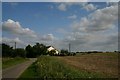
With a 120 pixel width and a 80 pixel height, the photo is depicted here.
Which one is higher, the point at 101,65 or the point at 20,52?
the point at 20,52

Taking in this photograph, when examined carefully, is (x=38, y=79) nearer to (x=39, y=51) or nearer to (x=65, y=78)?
(x=65, y=78)

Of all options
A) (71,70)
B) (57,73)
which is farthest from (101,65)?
(57,73)

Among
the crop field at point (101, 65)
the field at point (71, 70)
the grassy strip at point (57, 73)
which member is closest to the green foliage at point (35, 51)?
the crop field at point (101, 65)

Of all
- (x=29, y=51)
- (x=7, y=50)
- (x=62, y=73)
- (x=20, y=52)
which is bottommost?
(x=62, y=73)

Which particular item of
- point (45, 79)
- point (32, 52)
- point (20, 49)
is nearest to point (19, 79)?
point (45, 79)

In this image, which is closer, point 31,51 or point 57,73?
point 57,73

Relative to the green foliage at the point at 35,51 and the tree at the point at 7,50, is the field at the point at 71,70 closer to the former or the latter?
the tree at the point at 7,50

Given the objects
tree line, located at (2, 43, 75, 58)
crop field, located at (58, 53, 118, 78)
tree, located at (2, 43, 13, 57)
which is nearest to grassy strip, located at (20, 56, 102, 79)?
crop field, located at (58, 53, 118, 78)

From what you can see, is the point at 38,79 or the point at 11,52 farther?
the point at 11,52

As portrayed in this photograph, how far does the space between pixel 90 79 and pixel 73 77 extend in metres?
1.23

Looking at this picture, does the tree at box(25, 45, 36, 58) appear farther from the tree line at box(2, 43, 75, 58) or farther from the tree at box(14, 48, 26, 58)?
the tree at box(14, 48, 26, 58)

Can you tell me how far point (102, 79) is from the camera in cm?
1570

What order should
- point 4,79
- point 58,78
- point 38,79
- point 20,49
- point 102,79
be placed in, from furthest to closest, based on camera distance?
point 20,49, point 4,79, point 38,79, point 58,78, point 102,79

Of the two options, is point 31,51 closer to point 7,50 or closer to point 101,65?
point 7,50
